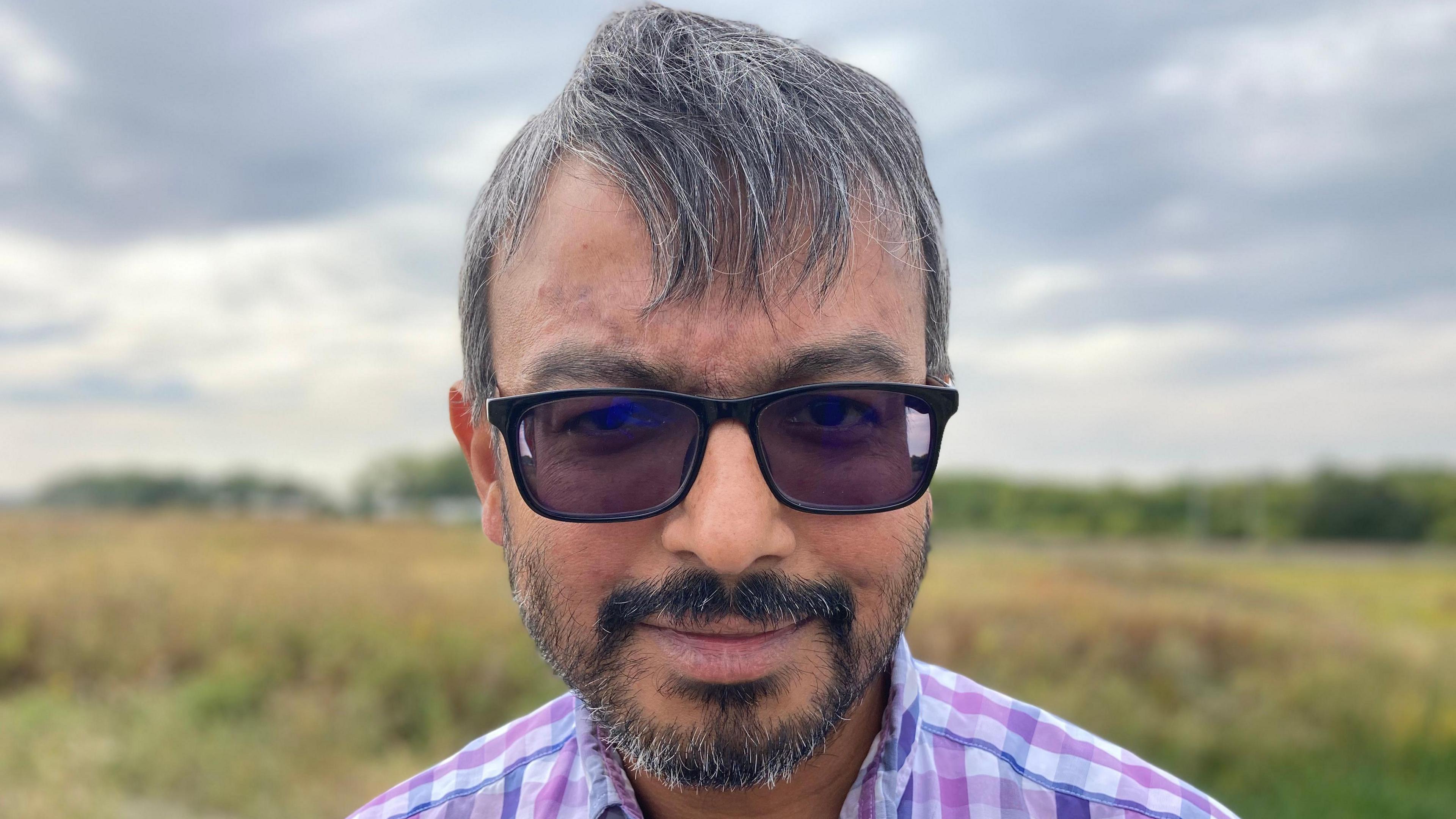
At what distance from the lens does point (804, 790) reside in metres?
1.59

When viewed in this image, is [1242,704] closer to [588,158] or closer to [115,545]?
[588,158]

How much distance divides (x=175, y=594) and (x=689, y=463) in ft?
30.2

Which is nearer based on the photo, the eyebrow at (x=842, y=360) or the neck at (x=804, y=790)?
the eyebrow at (x=842, y=360)

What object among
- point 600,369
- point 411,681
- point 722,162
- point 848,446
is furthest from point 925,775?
point 411,681

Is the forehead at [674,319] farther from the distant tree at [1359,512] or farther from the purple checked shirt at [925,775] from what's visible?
the distant tree at [1359,512]

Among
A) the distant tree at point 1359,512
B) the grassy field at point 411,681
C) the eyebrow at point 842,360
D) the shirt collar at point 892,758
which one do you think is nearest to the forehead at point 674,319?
the eyebrow at point 842,360

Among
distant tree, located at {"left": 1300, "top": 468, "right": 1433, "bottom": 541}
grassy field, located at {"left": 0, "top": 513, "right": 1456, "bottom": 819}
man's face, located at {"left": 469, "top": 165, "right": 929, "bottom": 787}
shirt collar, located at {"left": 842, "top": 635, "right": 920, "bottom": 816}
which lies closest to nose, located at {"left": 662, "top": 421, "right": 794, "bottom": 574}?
man's face, located at {"left": 469, "top": 165, "right": 929, "bottom": 787}

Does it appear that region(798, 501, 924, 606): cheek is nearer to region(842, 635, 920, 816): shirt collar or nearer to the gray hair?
region(842, 635, 920, 816): shirt collar

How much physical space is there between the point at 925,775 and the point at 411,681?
661 cm

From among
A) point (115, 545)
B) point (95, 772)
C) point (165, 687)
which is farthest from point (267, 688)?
point (115, 545)

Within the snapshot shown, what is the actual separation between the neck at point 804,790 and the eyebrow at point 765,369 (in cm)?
52

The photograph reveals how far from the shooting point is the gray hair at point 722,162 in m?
1.44

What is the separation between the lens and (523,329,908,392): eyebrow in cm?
140

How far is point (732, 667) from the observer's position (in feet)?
4.46
